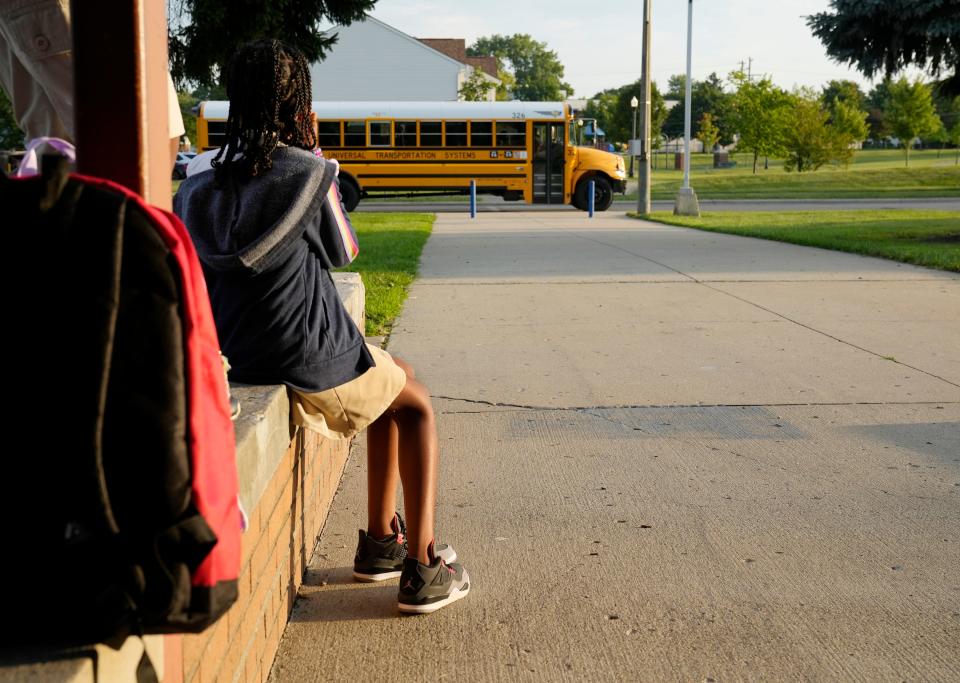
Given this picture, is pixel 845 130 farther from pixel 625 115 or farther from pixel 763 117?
pixel 625 115

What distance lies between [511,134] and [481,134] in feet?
2.75

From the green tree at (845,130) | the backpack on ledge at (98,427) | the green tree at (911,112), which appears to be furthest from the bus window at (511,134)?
the green tree at (911,112)

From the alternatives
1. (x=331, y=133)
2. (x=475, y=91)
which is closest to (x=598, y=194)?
(x=331, y=133)

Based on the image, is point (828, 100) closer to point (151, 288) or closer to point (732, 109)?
point (732, 109)

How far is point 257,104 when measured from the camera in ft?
10.2

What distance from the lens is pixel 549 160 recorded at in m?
31.3

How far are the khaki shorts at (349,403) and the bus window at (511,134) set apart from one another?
28.3m

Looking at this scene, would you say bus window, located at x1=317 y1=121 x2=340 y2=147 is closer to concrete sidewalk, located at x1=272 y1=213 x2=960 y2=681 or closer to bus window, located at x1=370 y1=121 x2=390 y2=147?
bus window, located at x1=370 y1=121 x2=390 y2=147

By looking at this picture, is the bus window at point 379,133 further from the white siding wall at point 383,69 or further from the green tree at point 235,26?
the white siding wall at point 383,69

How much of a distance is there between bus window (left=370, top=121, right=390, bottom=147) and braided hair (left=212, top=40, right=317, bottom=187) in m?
28.0

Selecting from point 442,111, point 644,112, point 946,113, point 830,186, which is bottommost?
point 830,186

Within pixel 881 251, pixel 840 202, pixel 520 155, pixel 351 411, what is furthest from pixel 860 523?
pixel 840 202

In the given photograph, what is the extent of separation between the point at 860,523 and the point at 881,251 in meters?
11.2

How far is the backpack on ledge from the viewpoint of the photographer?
1.58 meters
